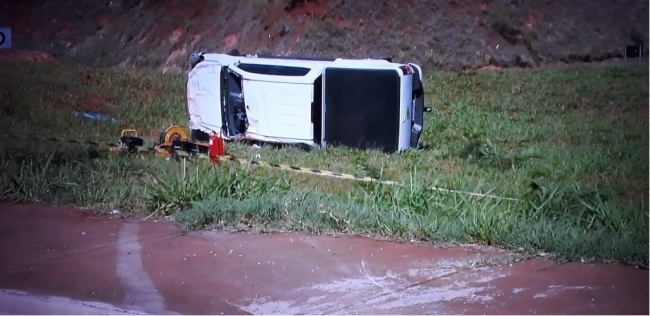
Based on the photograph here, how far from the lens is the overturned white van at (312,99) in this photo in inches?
330

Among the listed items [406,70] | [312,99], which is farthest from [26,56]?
[406,70]

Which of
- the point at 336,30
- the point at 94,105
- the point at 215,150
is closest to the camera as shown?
the point at 336,30

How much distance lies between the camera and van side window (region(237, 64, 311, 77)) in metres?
8.61

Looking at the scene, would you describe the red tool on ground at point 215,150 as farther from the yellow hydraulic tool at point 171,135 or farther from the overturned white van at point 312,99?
the yellow hydraulic tool at point 171,135

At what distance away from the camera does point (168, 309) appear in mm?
6426

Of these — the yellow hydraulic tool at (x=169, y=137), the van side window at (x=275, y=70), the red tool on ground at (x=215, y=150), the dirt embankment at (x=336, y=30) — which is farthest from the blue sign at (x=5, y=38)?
the van side window at (x=275, y=70)

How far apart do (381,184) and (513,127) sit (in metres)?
1.07

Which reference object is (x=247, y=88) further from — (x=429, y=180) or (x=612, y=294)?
(x=612, y=294)

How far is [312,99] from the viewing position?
865cm

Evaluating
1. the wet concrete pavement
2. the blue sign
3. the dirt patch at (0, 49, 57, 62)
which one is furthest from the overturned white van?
the blue sign

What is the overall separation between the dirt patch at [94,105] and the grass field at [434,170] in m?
0.03

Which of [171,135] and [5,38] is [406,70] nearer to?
[171,135]

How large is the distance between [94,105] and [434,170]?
9.73 feet

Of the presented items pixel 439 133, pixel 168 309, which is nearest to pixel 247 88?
pixel 439 133
